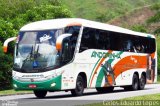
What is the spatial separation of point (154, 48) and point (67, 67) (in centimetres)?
1222

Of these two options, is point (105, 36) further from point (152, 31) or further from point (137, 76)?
point (152, 31)

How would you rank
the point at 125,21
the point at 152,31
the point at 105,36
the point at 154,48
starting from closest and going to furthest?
the point at 105,36 → the point at 154,48 → the point at 152,31 → the point at 125,21

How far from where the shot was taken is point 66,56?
25.9 metres

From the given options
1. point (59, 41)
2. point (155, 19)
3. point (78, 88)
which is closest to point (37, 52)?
point (59, 41)

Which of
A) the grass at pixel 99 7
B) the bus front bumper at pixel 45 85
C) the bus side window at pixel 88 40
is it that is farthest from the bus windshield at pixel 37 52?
the grass at pixel 99 7

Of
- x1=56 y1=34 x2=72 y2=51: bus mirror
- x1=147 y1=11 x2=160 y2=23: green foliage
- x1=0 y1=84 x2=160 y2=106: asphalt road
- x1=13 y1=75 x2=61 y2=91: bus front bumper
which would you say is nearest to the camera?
x1=0 y1=84 x2=160 y2=106: asphalt road

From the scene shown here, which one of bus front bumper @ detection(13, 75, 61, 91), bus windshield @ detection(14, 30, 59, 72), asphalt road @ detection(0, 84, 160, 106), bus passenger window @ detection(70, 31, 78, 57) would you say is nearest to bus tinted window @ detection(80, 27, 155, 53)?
bus passenger window @ detection(70, 31, 78, 57)

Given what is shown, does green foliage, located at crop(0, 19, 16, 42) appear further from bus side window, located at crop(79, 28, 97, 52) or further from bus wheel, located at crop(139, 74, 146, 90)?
bus side window, located at crop(79, 28, 97, 52)

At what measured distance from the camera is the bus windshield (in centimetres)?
2539

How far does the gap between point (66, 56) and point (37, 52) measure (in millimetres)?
1370

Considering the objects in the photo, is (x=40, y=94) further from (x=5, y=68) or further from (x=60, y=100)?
(x=5, y=68)

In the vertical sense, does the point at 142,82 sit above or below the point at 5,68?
below

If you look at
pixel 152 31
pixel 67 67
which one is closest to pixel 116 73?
pixel 67 67

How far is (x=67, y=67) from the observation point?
26.0 m
